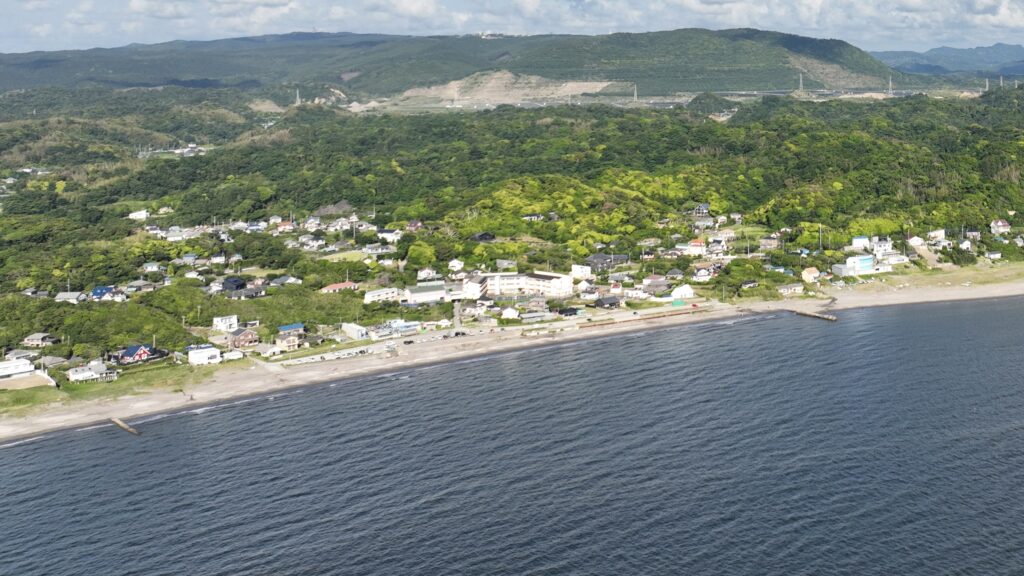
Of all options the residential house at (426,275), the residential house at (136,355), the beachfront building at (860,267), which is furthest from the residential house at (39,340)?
the beachfront building at (860,267)

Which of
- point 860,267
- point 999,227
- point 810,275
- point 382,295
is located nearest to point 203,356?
point 382,295

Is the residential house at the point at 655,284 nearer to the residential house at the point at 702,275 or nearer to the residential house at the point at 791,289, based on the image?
the residential house at the point at 702,275

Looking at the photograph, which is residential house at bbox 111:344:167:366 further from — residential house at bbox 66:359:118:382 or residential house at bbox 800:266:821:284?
residential house at bbox 800:266:821:284

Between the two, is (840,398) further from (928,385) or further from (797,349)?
(797,349)

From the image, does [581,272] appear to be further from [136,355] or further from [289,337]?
[136,355]

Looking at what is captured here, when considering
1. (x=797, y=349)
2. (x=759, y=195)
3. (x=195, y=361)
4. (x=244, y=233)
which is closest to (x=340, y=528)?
(x=195, y=361)
